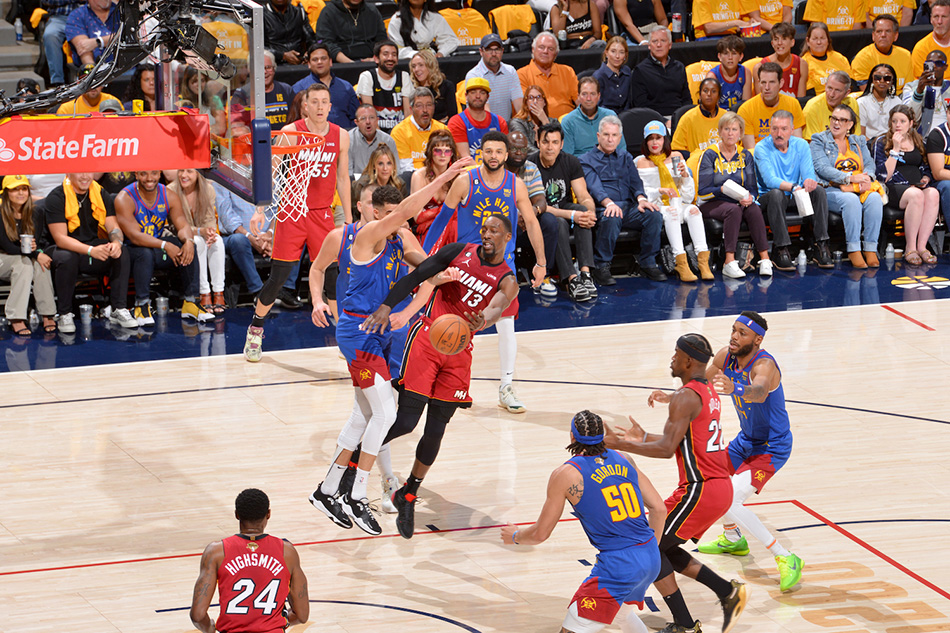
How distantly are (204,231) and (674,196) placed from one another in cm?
498

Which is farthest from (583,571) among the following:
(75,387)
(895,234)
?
(895,234)

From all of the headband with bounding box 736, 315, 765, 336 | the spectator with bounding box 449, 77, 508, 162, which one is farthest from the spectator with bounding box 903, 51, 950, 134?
the headband with bounding box 736, 315, 765, 336

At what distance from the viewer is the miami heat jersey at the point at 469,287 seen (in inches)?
324

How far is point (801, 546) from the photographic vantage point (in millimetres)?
7723

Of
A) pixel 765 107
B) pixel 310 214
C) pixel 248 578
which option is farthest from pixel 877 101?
pixel 248 578

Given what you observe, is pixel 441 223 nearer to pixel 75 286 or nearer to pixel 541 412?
pixel 541 412

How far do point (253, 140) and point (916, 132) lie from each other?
9699 mm

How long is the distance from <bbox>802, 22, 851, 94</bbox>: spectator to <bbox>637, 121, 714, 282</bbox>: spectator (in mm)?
3008

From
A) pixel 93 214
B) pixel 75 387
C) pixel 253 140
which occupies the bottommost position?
pixel 75 387

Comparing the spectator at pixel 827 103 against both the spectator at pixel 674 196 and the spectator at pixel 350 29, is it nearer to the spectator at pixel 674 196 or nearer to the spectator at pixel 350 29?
the spectator at pixel 674 196

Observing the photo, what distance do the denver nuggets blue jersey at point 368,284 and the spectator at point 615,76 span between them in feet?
23.4

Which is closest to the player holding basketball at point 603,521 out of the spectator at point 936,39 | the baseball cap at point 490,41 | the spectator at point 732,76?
the baseball cap at point 490,41

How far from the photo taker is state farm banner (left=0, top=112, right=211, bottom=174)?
704 cm

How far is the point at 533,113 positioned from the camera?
14000 millimetres
